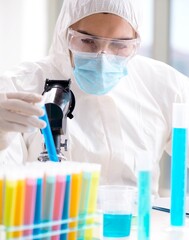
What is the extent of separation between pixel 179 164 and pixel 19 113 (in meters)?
0.41

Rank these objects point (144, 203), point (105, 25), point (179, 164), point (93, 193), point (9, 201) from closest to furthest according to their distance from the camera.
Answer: point (9, 201), point (93, 193), point (144, 203), point (179, 164), point (105, 25)

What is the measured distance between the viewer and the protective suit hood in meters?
1.67

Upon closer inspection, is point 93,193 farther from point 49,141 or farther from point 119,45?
point 119,45

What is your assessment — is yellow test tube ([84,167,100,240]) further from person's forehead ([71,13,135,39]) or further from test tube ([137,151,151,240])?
person's forehead ([71,13,135,39])

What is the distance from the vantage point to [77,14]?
1.69 meters

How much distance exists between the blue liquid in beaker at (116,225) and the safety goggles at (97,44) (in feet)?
2.45

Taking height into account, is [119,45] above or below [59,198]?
above

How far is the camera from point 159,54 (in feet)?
10.7

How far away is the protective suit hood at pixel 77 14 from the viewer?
167 centimetres

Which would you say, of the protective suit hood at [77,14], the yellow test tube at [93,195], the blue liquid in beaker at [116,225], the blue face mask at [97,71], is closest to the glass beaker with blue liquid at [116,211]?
the blue liquid in beaker at [116,225]

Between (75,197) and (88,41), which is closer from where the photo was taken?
(75,197)

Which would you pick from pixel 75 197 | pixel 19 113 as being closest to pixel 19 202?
pixel 75 197

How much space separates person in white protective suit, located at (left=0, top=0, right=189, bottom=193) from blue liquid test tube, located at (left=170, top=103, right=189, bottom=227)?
0.57m

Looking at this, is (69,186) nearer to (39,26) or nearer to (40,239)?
(40,239)
